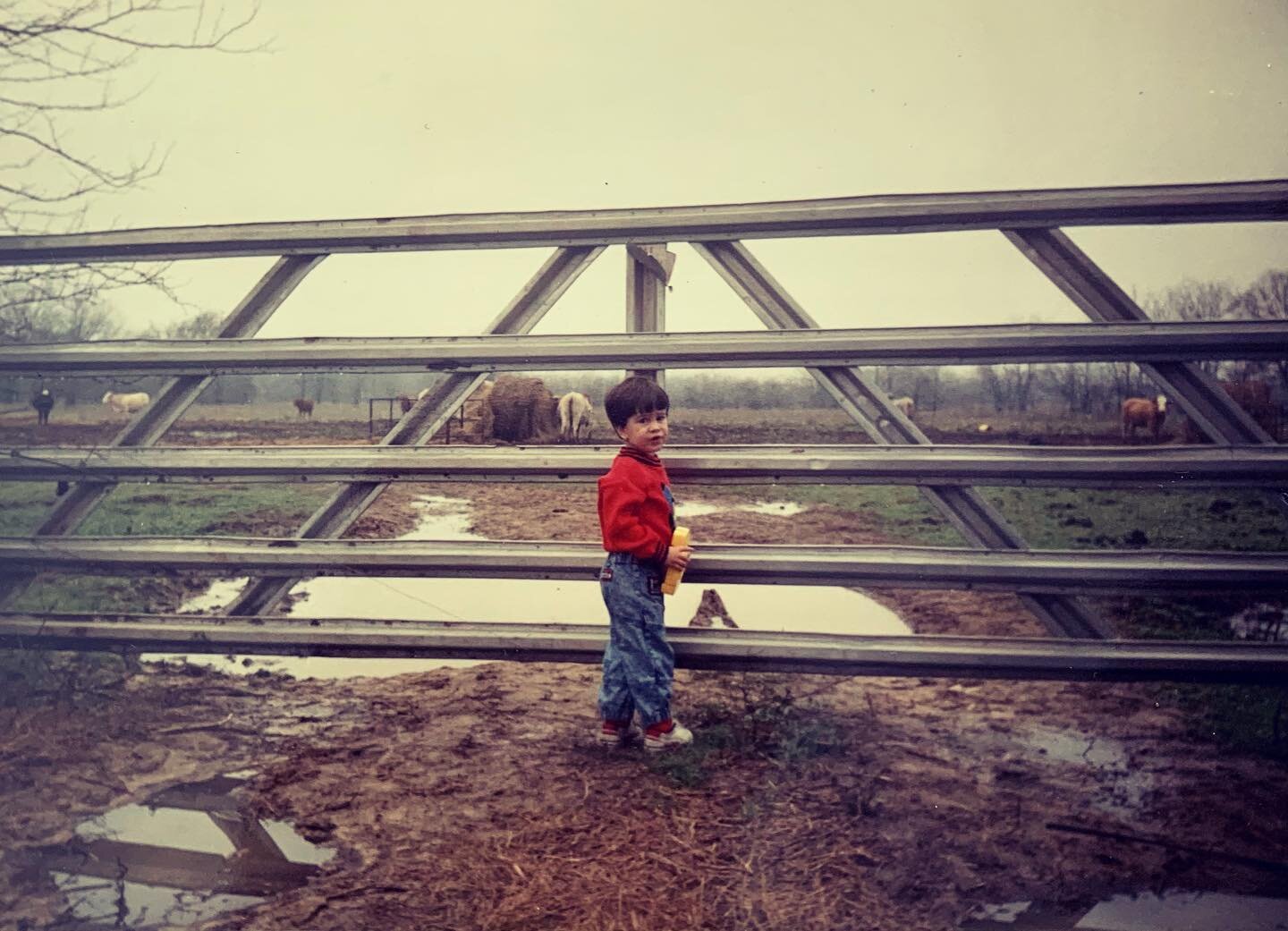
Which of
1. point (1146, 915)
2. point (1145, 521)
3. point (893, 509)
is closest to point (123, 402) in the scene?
point (893, 509)

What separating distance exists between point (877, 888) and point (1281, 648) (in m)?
1.72

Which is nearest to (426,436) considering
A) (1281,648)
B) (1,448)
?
(1,448)

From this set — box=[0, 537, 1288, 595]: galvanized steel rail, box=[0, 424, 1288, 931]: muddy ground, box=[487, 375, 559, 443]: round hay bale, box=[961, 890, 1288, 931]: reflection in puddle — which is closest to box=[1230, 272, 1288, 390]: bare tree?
box=[0, 424, 1288, 931]: muddy ground

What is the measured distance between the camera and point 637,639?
2918mm

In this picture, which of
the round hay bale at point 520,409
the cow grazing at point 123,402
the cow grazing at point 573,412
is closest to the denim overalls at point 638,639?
the cow grazing at point 573,412

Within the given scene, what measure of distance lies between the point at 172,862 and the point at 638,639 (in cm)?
149

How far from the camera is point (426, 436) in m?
3.14

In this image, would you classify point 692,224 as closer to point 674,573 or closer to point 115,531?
point 674,573

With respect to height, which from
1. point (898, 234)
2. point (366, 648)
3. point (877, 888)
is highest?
point (898, 234)

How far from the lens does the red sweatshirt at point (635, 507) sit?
2850mm

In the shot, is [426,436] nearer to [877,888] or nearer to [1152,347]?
[877,888]

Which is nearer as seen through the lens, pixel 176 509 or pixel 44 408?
pixel 44 408

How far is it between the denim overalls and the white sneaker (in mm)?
55

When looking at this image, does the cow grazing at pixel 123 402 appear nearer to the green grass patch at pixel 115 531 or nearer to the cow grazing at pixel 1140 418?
the green grass patch at pixel 115 531
